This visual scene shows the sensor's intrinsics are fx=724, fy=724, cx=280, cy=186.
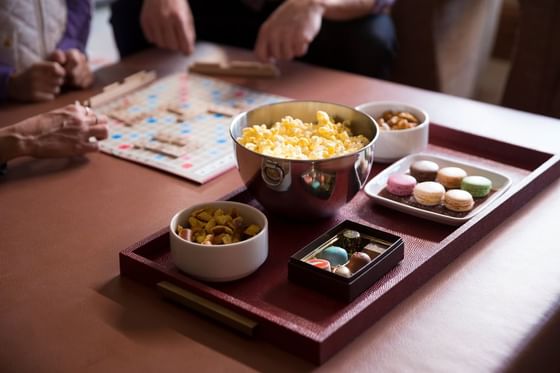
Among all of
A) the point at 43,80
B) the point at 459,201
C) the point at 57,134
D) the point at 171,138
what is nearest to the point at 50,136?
the point at 57,134

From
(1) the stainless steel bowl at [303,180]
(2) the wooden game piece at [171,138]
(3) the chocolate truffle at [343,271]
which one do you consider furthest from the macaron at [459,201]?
(2) the wooden game piece at [171,138]

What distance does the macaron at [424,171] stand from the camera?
1.20 meters

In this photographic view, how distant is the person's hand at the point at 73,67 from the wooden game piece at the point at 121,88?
0.22ft

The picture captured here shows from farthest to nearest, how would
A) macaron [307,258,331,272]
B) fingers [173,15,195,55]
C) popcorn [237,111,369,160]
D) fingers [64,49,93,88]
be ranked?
1. fingers [173,15,195,55]
2. fingers [64,49,93,88]
3. popcorn [237,111,369,160]
4. macaron [307,258,331,272]

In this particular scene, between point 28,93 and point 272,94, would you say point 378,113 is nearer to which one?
point 272,94

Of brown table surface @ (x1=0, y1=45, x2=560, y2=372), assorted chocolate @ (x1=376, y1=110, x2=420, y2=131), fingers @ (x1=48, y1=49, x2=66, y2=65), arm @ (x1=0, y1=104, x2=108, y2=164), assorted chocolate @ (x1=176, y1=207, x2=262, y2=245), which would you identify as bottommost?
brown table surface @ (x1=0, y1=45, x2=560, y2=372)

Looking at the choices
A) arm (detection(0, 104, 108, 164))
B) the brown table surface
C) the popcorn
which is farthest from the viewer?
arm (detection(0, 104, 108, 164))

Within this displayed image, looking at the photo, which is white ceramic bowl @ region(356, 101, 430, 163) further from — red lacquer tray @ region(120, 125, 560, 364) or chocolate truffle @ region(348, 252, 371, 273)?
chocolate truffle @ region(348, 252, 371, 273)

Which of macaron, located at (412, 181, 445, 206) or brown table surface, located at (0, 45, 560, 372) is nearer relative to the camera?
brown table surface, located at (0, 45, 560, 372)

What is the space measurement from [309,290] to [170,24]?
3.41ft

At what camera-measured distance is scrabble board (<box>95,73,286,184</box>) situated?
132 centimetres

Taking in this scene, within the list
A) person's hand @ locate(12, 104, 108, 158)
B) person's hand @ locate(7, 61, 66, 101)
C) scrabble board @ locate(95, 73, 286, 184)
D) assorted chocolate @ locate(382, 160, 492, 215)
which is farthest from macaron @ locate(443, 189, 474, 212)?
person's hand @ locate(7, 61, 66, 101)

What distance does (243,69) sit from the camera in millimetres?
1721

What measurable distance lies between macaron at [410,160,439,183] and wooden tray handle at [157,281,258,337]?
1.51 feet
